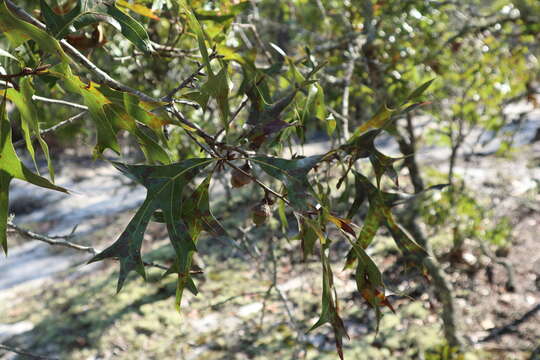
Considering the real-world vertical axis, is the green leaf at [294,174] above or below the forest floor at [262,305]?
below

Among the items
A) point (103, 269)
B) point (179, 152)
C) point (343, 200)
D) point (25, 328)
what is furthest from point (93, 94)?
point (103, 269)

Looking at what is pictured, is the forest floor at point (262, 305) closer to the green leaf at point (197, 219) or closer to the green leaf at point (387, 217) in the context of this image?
the green leaf at point (387, 217)

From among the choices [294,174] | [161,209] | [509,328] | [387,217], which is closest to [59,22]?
[161,209]

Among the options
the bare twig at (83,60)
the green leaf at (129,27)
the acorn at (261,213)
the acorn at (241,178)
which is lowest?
the acorn at (261,213)

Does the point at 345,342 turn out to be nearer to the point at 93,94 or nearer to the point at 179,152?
the point at 179,152

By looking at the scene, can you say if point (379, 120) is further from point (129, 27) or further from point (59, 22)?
point (59, 22)

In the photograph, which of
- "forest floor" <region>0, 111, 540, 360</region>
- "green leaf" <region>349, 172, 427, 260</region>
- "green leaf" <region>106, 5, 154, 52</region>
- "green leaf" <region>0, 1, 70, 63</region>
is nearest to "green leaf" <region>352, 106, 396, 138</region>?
"green leaf" <region>349, 172, 427, 260</region>

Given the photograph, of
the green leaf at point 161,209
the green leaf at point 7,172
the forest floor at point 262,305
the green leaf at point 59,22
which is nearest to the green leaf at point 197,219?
the green leaf at point 161,209

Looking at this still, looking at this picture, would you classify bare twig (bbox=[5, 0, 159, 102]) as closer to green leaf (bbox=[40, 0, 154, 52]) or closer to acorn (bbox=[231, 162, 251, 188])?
green leaf (bbox=[40, 0, 154, 52])
